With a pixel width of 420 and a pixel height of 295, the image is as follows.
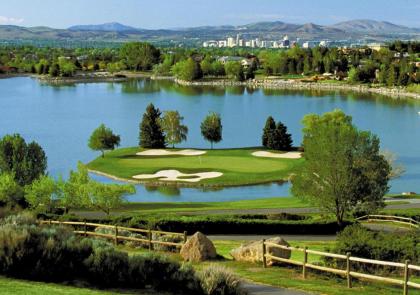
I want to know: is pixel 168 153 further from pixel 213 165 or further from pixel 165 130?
pixel 213 165

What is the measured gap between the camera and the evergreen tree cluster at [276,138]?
58.9m

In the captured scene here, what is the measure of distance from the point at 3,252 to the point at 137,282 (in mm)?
2530

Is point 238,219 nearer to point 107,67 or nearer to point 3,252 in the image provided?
point 3,252

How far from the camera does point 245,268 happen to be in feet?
55.2

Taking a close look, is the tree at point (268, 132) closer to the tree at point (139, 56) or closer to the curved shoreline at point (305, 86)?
the curved shoreline at point (305, 86)

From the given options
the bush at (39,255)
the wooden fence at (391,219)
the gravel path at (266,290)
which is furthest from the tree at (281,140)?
the bush at (39,255)

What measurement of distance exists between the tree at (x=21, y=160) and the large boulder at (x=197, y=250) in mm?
25553

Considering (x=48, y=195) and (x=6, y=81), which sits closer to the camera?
(x=48, y=195)

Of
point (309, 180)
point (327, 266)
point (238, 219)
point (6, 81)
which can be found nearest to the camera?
point (327, 266)

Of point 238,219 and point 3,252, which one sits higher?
point 3,252

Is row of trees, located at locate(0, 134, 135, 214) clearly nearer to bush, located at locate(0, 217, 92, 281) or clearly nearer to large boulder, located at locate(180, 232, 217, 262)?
large boulder, located at locate(180, 232, 217, 262)

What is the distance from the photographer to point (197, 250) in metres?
17.6

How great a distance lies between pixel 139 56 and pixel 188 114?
99.9m

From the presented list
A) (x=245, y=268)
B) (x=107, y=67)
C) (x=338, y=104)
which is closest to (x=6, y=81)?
(x=107, y=67)
